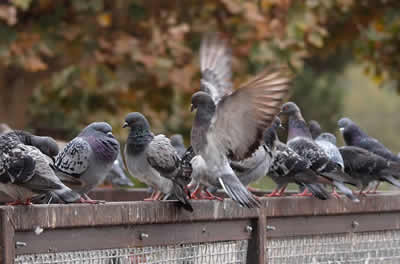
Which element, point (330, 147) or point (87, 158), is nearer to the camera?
point (87, 158)

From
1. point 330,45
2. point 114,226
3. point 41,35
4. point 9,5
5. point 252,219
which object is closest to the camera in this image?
point 114,226

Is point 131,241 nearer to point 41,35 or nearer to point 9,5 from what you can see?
point 9,5

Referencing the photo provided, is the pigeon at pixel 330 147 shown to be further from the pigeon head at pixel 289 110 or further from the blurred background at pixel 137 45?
the blurred background at pixel 137 45

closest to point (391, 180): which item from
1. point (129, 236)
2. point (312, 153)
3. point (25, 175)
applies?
point (312, 153)

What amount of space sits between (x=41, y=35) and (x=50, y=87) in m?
2.93

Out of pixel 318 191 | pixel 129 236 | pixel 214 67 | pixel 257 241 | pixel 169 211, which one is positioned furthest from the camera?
pixel 214 67

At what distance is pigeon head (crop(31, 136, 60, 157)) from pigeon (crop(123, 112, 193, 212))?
0.42 metres

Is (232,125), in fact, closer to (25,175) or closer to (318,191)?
(318,191)

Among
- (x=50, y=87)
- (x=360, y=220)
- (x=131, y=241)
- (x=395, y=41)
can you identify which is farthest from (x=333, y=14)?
(x=131, y=241)

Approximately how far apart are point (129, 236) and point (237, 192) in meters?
0.83

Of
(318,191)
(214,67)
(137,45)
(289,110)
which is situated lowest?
(318,191)

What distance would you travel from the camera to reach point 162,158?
470 cm

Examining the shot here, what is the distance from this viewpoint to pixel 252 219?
14.8 ft

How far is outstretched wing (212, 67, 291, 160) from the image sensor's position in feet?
15.0
